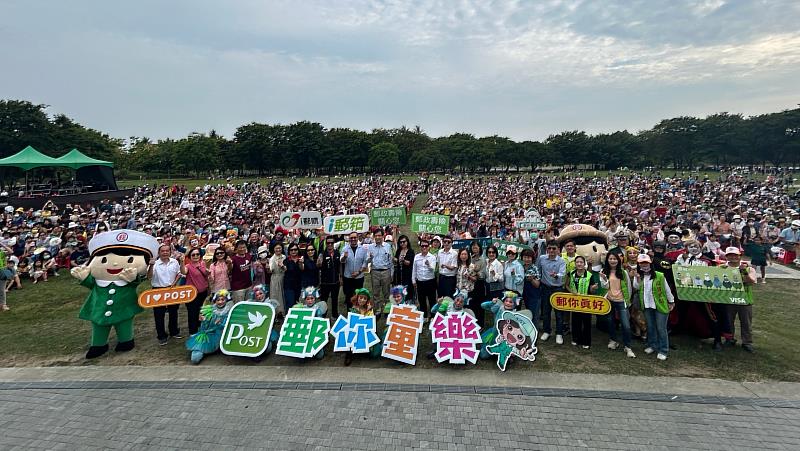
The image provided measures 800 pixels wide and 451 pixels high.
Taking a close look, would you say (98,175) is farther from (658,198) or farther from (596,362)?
(658,198)

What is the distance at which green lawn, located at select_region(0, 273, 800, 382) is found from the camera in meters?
5.77

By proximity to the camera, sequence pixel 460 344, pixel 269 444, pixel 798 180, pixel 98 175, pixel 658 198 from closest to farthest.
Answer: pixel 269 444 → pixel 460 344 → pixel 658 198 → pixel 98 175 → pixel 798 180

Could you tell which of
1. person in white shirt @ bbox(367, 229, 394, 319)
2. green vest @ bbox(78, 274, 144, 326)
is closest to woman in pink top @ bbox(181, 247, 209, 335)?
green vest @ bbox(78, 274, 144, 326)

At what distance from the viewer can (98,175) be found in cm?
3141

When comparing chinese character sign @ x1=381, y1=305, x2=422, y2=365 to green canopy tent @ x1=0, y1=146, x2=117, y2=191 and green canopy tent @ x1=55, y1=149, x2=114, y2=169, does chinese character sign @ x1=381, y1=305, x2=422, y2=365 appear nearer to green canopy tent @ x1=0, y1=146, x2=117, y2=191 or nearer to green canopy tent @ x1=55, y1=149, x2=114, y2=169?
green canopy tent @ x1=0, y1=146, x2=117, y2=191

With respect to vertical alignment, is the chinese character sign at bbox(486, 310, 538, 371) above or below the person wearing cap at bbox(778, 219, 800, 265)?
below

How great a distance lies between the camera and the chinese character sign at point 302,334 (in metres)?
6.00

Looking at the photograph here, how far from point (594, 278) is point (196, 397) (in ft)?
20.4

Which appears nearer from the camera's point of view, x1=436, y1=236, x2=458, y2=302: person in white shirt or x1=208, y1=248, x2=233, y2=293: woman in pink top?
x1=208, y1=248, x2=233, y2=293: woman in pink top

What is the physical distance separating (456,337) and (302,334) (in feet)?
8.02

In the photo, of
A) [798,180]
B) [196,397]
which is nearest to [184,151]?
[196,397]

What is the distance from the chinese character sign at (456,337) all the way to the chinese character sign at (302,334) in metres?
1.78

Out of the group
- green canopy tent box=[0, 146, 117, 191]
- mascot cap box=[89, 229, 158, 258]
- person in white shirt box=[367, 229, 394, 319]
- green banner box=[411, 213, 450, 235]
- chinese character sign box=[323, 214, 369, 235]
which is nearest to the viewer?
mascot cap box=[89, 229, 158, 258]

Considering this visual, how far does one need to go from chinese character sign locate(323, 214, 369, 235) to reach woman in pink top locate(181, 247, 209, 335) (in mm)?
2753
